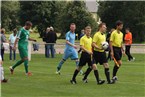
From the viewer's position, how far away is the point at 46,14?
83375 mm

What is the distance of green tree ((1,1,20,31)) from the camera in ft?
298

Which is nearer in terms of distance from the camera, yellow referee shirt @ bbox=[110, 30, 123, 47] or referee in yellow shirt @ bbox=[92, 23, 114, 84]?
referee in yellow shirt @ bbox=[92, 23, 114, 84]

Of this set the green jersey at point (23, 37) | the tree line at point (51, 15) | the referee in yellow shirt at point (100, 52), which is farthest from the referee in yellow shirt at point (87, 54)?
the tree line at point (51, 15)

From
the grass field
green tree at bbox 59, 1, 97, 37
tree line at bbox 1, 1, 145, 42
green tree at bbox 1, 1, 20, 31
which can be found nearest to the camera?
the grass field

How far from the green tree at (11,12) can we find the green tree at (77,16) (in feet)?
60.4

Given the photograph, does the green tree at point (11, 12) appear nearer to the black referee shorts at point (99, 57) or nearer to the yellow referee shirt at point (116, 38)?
the yellow referee shirt at point (116, 38)

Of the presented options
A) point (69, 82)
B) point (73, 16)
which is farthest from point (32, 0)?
point (69, 82)

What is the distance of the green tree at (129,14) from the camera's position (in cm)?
6469

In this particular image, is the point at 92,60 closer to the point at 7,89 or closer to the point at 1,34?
the point at 7,89

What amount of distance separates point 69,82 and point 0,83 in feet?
7.42

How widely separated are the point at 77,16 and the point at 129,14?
8.69m

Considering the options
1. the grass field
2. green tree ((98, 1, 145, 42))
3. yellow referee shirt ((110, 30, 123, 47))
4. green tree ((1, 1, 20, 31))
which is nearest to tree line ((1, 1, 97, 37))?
green tree ((1, 1, 20, 31))

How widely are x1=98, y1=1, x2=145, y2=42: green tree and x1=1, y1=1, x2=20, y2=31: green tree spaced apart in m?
26.0

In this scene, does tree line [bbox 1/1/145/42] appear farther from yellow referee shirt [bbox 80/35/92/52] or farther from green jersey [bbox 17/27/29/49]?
yellow referee shirt [bbox 80/35/92/52]
